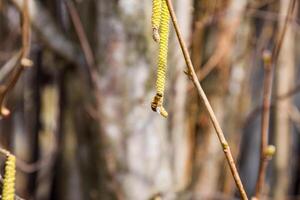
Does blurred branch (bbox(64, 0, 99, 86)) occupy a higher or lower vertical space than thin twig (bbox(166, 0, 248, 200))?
lower

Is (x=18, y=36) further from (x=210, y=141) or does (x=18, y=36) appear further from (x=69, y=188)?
(x=210, y=141)

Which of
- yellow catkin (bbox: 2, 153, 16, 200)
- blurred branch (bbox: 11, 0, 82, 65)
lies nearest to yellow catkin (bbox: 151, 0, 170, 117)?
yellow catkin (bbox: 2, 153, 16, 200)

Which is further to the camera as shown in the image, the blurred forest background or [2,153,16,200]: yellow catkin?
the blurred forest background

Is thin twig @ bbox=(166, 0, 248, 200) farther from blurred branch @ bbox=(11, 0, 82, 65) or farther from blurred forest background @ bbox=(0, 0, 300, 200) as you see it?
blurred branch @ bbox=(11, 0, 82, 65)

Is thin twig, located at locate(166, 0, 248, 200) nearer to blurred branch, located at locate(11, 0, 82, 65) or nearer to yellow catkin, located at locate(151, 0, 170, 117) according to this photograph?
yellow catkin, located at locate(151, 0, 170, 117)

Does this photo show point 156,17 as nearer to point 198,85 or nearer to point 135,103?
point 198,85

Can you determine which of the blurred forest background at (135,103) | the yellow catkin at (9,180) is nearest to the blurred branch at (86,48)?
the blurred forest background at (135,103)

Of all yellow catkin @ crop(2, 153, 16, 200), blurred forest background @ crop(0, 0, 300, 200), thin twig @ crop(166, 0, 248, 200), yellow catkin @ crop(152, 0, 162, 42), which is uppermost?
yellow catkin @ crop(152, 0, 162, 42)

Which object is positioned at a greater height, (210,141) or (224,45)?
(224,45)

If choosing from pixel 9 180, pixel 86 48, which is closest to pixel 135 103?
pixel 86 48

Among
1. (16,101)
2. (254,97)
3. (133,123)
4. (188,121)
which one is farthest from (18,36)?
(254,97)
